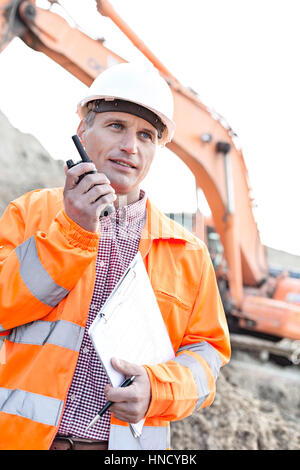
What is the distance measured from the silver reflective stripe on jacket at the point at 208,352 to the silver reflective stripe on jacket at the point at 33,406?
20.6 inches

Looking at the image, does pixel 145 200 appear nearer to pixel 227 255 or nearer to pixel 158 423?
pixel 158 423

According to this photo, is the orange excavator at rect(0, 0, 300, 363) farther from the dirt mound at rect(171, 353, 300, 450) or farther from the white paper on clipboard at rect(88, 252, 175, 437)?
the white paper on clipboard at rect(88, 252, 175, 437)

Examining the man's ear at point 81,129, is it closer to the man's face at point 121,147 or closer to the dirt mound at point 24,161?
the man's face at point 121,147

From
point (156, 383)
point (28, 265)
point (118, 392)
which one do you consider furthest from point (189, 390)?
point (28, 265)

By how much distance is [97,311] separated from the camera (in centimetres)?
159

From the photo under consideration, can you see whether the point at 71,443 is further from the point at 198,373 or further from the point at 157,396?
Answer: the point at 198,373

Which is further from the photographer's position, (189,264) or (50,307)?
(189,264)

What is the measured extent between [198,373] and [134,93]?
1144mm

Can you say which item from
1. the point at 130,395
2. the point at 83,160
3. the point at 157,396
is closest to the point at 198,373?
the point at 157,396

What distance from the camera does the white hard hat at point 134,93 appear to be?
1.73 metres

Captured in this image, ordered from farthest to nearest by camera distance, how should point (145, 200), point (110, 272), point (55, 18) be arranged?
point (55, 18), point (145, 200), point (110, 272)

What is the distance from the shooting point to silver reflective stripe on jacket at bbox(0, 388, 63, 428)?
4.66 ft

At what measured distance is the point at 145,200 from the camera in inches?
74.2

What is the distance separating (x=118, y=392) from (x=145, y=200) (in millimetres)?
872
